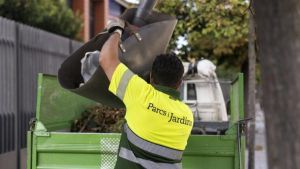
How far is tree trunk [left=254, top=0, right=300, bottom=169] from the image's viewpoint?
2.10 m

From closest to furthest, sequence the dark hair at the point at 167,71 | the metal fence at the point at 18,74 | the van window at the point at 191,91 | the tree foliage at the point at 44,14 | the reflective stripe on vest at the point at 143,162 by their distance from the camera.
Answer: the reflective stripe on vest at the point at 143,162 → the dark hair at the point at 167,71 → the metal fence at the point at 18,74 → the van window at the point at 191,91 → the tree foliage at the point at 44,14

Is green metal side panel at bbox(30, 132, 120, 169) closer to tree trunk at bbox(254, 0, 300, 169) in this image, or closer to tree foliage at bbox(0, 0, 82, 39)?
tree trunk at bbox(254, 0, 300, 169)

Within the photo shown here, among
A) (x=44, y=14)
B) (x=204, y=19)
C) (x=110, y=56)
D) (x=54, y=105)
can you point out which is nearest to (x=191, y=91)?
(x=204, y=19)

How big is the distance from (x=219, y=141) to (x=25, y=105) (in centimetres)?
604

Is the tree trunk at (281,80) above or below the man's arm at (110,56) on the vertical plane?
above

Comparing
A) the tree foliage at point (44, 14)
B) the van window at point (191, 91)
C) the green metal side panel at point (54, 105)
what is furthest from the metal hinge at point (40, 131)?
the tree foliage at point (44, 14)

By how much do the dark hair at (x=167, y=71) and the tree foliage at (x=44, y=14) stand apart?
9.69 m

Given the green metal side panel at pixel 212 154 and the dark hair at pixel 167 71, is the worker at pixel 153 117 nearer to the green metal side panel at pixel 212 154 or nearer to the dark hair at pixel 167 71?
the dark hair at pixel 167 71

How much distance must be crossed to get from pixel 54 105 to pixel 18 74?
433cm

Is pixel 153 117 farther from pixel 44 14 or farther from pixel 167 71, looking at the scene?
pixel 44 14

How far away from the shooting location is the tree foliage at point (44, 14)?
13.2 metres

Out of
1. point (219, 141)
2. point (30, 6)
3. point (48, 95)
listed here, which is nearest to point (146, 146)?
point (219, 141)

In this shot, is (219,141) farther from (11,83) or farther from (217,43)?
(217,43)

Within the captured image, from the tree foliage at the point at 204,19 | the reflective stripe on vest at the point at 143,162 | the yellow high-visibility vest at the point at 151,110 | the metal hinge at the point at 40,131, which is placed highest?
the yellow high-visibility vest at the point at 151,110
